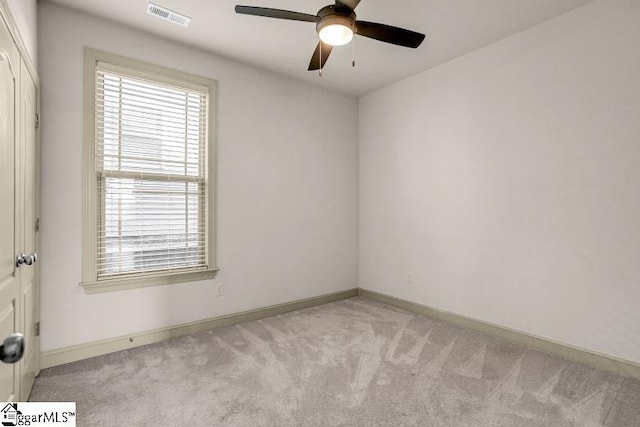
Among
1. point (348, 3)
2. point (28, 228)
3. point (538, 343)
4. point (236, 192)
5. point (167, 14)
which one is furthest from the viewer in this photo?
point (236, 192)

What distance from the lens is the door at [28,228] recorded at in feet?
6.35

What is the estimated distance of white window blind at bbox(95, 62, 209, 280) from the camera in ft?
9.27

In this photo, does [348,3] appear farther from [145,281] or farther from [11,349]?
[145,281]

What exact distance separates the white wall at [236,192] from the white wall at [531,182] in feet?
2.50

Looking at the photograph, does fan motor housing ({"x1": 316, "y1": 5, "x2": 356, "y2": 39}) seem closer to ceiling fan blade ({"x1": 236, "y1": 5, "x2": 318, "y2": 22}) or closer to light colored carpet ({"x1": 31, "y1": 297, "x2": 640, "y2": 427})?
ceiling fan blade ({"x1": 236, "y1": 5, "x2": 318, "y2": 22})

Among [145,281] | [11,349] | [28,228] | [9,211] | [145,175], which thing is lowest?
[145,281]

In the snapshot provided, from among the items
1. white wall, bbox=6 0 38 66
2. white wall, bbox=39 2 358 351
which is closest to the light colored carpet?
white wall, bbox=39 2 358 351

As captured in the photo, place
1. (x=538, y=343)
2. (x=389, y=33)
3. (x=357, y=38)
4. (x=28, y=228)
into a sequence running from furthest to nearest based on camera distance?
(x=357, y=38) → (x=538, y=343) → (x=389, y=33) → (x=28, y=228)

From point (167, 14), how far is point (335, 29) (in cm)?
149

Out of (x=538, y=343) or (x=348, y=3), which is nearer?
(x=348, y=3)

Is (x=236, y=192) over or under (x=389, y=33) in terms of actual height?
under

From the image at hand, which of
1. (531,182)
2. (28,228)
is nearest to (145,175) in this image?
(28,228)

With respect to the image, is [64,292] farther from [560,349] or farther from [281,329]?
[560,349]

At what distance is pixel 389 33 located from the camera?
7.40 ft
